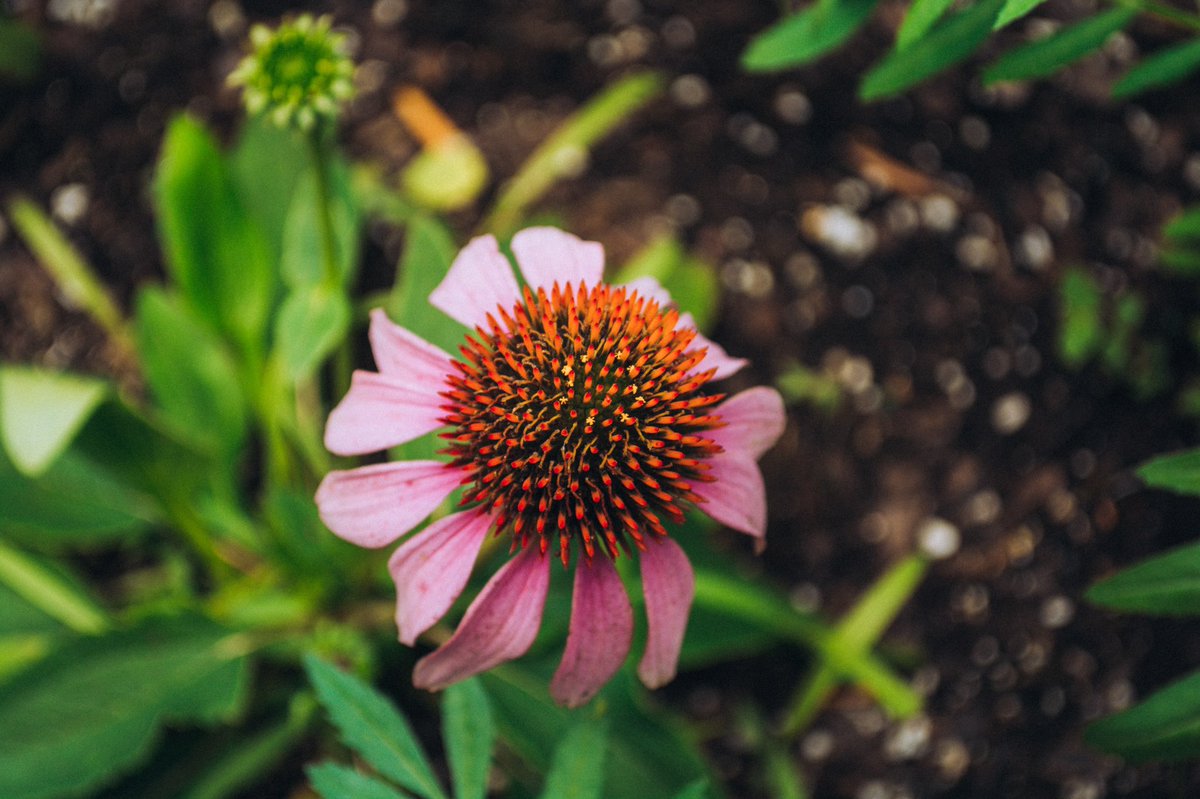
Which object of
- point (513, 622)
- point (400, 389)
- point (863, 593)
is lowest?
point (863, 593)

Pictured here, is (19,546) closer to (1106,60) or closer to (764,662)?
(764,662)

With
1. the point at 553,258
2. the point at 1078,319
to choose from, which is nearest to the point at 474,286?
the point at 553,258

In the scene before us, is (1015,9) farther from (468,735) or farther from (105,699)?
(105,699)

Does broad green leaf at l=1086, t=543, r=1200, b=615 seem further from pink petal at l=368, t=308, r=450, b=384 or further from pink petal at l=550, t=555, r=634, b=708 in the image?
pink petal at l=368, t=308, r=450, b=384

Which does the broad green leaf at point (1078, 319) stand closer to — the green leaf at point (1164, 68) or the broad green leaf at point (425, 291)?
the green leaf at point (1164, 68)

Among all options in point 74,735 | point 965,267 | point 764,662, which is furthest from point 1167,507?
point 74,735

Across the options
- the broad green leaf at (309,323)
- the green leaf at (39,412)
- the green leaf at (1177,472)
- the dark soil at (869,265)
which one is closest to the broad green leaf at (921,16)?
the green leaf at (1177,472)
